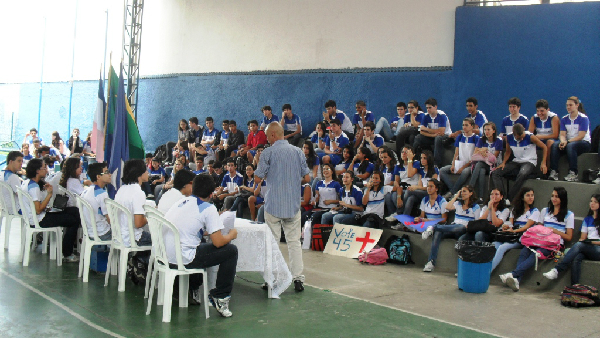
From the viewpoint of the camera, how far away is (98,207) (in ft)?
22.4

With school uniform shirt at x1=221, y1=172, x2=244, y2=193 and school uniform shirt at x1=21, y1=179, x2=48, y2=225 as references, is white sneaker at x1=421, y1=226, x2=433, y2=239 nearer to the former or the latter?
school uniform shirt at x1=221, y1=172, x2=244, y2=193

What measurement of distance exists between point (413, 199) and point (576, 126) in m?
2.58

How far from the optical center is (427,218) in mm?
8648

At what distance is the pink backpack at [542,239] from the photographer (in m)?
7.00

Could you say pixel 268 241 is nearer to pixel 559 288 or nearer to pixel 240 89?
pixel 559 288

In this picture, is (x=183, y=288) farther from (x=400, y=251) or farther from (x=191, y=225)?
(x=400, y=251)

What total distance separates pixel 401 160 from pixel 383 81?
126 inches

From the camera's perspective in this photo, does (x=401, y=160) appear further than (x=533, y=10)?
No

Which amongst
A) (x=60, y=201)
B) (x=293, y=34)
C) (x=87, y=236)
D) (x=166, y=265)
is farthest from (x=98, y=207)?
(x=293, y=34)

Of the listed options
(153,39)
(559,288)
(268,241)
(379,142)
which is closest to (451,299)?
(559,288)

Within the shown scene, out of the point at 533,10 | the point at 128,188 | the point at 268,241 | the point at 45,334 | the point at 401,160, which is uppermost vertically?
the point at 533,10

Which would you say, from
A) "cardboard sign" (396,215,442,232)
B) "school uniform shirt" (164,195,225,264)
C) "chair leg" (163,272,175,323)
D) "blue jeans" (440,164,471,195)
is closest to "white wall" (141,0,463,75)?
"blue jeans" (440,164,471,195)

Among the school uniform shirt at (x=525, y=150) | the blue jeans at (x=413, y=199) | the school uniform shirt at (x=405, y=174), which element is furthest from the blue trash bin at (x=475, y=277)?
the school uniform shirt at (x=405, y=174)

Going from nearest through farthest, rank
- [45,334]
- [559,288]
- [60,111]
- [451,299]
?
[45,334], [451,299], [559,288], [60,111]
